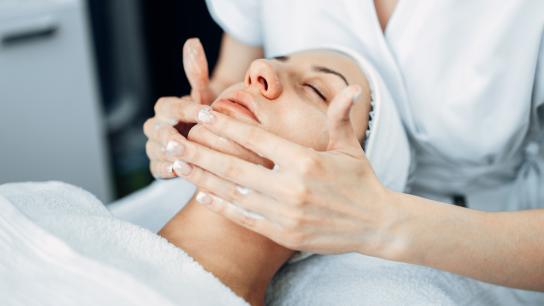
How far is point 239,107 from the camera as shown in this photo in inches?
41.7

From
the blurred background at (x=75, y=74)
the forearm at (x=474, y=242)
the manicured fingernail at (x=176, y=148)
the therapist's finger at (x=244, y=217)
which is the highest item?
the manicured fingernail at (x=176, y=148)

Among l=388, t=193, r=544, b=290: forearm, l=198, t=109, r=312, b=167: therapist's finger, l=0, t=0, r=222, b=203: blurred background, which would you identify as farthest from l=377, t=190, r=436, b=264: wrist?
l=0, t=0, r=222, b=203: blurred background

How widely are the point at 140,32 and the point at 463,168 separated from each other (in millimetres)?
1698

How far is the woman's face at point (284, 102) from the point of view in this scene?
3.43 feet

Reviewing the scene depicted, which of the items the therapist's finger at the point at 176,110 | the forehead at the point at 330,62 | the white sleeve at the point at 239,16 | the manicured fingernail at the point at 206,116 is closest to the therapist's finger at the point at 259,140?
the manicured fingernail at the point at 206,116

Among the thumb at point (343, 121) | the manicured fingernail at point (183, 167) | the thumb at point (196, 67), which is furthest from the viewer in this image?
the thumb at point (196, 67)

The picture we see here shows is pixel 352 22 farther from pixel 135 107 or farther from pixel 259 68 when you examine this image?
pixel 135 107

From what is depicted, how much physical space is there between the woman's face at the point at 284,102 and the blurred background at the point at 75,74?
42.1 inches

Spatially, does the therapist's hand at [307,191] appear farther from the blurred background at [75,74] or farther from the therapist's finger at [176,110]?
the blurred background at [75,74]

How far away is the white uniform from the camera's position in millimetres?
1149

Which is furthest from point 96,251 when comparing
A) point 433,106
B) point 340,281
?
point 433,106

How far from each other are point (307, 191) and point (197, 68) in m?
0.47

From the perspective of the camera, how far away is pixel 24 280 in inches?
36.8

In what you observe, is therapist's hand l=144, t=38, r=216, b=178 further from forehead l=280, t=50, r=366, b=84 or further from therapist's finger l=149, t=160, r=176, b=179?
forehead l=280, t=50, r=366, b=84
